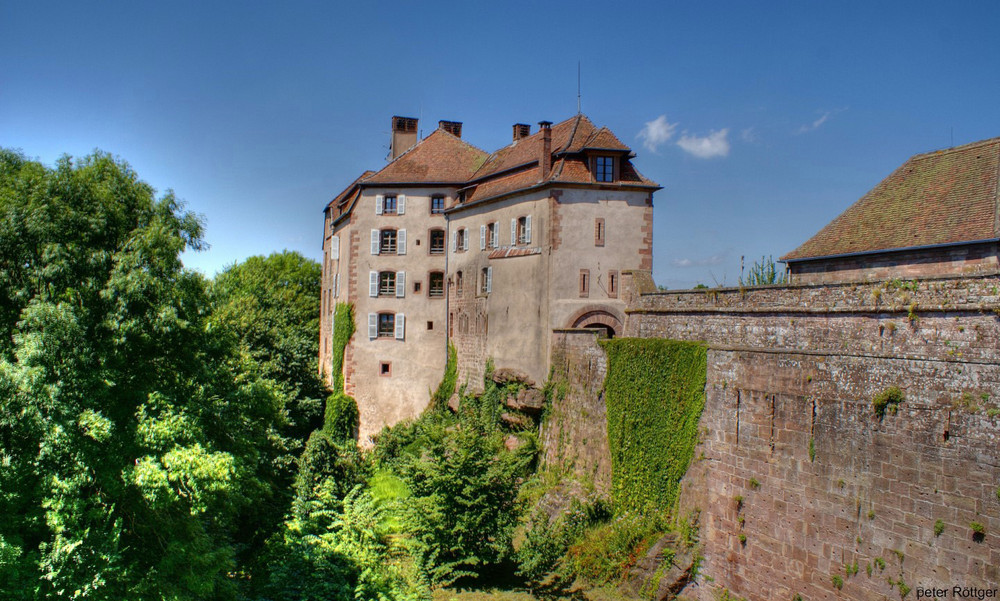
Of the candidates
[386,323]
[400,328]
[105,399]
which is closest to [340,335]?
[386,323]

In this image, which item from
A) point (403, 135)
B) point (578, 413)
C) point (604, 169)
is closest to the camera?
point (578, 413)

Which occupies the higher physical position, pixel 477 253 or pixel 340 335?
pixel 477 253

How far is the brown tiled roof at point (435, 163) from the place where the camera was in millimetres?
34906

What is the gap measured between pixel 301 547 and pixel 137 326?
673 centimetres

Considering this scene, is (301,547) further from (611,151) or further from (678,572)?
(611,151)

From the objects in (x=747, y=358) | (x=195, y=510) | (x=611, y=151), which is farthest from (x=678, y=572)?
(x=611, y=151)

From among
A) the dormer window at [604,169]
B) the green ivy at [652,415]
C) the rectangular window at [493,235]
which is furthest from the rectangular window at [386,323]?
the green ivy at [652,415]

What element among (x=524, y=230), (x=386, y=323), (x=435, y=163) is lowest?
(x=386, y=323)

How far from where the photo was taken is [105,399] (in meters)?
14.1

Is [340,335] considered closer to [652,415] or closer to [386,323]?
[386,323]

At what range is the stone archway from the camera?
25.2 metres

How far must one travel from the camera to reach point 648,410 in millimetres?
18875

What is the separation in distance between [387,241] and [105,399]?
72.3 ft

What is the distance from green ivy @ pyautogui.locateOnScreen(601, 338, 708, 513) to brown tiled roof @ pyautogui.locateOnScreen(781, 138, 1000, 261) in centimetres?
885
